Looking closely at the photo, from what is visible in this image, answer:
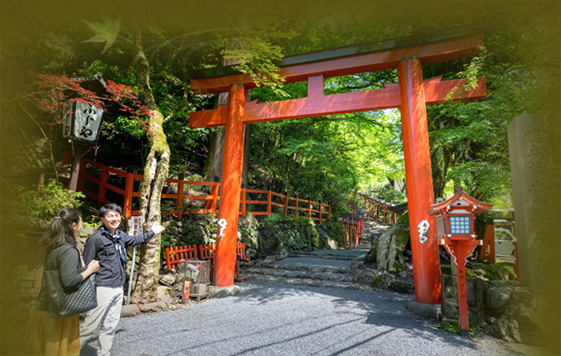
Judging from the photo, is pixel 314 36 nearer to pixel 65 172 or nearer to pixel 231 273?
pixel 231 273

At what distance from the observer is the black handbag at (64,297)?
2.32m

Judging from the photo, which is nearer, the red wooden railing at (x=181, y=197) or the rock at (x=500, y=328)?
the rock at (x=500, y=328)

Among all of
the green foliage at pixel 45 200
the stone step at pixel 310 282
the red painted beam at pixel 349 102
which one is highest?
the red painted beam at pixel 349 102

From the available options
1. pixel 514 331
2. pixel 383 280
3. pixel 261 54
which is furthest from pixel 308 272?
pixel 261 54

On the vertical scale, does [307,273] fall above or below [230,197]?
below

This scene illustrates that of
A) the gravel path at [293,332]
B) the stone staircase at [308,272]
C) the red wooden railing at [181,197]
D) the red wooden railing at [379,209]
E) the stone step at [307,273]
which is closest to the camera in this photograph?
the gravel path at [293,332]

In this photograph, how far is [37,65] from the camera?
209 inches

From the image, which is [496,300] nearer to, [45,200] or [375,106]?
[375,106]

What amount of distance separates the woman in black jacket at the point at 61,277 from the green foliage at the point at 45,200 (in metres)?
3.01

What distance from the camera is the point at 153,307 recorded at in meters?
5.00

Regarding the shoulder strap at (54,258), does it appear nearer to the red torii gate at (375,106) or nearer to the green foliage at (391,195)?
the red torii gate at (375,106)

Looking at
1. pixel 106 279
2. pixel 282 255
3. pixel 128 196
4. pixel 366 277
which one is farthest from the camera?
pixel 282 255

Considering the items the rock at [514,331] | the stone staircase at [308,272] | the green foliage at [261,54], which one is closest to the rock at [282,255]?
the stone staircase at [308,272]

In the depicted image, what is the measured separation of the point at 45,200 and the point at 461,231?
6.89m
